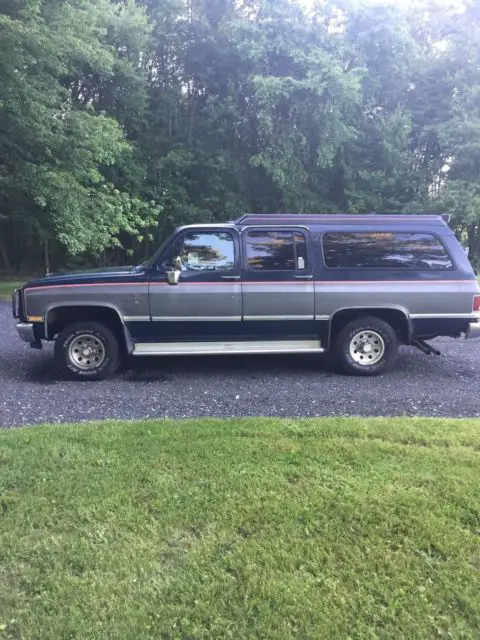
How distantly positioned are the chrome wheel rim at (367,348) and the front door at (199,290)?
4.99ft

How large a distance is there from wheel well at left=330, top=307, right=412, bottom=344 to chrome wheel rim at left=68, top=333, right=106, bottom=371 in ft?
9.65

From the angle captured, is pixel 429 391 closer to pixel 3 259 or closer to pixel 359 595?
pixel 359 595

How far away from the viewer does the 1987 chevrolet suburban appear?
6.62 m

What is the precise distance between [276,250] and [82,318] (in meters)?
2.59

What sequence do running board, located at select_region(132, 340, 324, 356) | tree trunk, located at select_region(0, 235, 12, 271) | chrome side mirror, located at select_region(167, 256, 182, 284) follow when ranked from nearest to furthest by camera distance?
chrome side mirror, located at select_region(167, 256, 182, 284) → running board, located at select_region(132, 340, 324, 356) → tree trunk, located at select_region(0, 235, 12, 271)

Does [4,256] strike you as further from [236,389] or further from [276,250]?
[236,389]

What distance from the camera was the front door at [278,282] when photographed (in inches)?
265

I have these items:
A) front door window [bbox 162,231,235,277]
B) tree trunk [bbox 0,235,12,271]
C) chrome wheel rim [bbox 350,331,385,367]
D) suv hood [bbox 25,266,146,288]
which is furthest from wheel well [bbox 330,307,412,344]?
tree trunk [bbox 0,235,12,271]

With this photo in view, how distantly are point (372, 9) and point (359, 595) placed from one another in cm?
2458

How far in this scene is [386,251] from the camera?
692 cm

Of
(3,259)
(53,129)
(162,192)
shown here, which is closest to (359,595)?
(53,129)

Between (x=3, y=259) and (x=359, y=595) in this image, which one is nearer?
(x=359, y=595)

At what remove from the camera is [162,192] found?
2306 centimetres

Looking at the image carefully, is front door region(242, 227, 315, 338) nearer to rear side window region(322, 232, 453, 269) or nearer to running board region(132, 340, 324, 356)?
running board region(132, 340, 324, 356)
